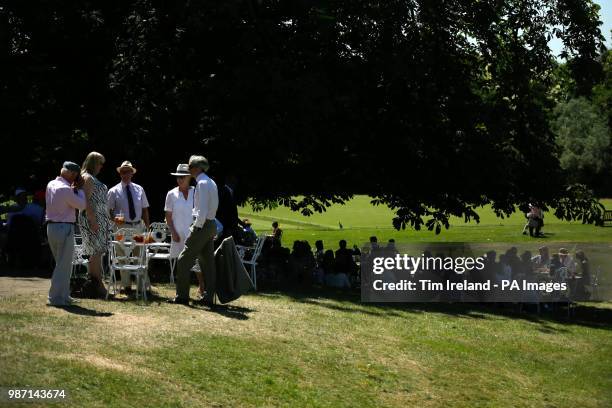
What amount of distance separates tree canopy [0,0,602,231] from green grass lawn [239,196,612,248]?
14862 mm

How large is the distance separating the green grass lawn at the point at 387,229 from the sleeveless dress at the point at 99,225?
2318 centimetres

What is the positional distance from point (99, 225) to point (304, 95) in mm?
6612

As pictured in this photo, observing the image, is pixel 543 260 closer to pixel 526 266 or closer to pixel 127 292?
pixel 526 266

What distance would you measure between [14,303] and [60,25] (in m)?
9.10

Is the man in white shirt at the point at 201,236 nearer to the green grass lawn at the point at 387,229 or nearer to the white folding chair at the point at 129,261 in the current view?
the white folding chair at the point at 129,261

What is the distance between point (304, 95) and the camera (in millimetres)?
19359

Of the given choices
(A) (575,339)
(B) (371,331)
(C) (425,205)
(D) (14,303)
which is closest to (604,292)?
(C) (425,205)

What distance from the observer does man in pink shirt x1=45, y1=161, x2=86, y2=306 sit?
1291 cm

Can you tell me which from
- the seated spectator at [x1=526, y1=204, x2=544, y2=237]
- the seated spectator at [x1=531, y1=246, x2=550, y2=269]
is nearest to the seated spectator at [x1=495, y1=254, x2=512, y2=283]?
the seated spectator at [x1=531, y1=246, x2=550, y2=269]

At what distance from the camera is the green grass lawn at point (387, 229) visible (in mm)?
40656

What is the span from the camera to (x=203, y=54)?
20969mm

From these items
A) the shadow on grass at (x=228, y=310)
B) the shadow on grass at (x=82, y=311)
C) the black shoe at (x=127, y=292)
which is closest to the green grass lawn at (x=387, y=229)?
the black shoe at (x=127, y=292)

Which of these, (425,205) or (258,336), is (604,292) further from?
(258,336)

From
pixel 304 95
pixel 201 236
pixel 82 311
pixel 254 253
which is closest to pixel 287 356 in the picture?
pixel 201 236
